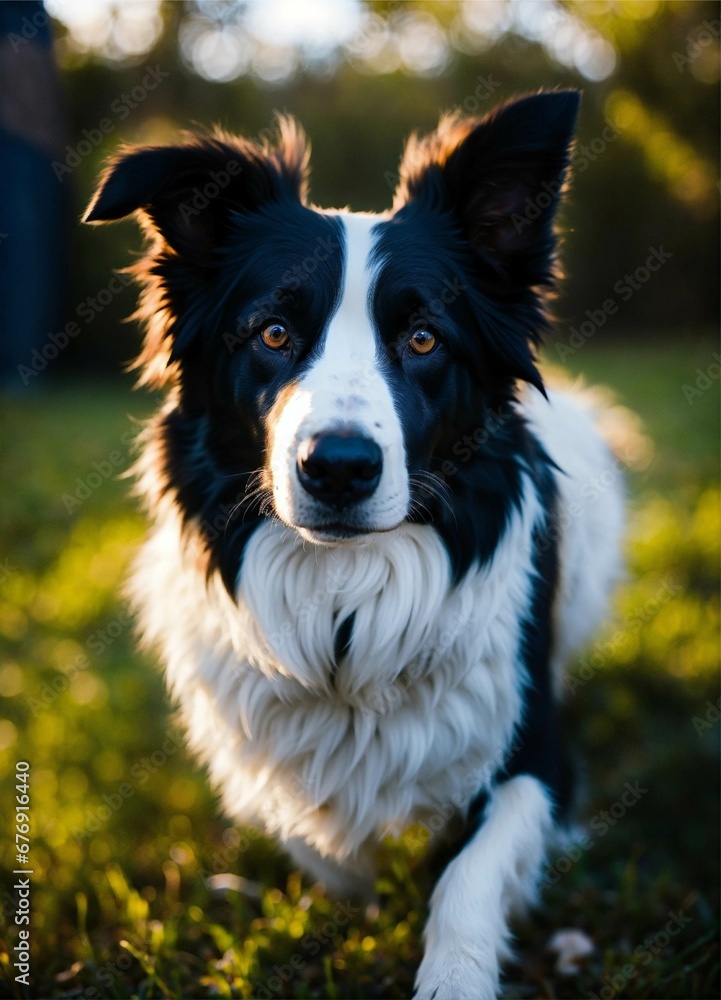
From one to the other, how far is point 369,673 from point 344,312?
1216 mm

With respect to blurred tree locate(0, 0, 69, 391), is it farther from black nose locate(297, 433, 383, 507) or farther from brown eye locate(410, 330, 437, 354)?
black nose locate(297, 433, 383, 507)

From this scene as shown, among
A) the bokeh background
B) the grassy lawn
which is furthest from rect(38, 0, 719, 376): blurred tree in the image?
the grassy lawn

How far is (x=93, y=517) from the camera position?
743 cm

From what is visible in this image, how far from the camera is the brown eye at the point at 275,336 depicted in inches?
107

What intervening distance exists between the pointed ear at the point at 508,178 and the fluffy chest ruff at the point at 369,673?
0.92 metres

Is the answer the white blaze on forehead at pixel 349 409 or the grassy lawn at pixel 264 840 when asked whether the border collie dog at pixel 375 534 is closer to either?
the white blaze on forehead at pixel 349 409

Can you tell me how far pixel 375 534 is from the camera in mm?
2492

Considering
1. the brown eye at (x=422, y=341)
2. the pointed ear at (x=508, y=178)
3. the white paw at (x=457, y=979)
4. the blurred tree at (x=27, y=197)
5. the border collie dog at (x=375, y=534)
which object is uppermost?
the pointed ear at (x=508, y=178)

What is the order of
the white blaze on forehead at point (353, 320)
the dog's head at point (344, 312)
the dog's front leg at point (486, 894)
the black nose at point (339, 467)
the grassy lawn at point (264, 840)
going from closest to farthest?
the black nose at point (339, 467) < the dog's front leg at point (486, 894) < the dog's head at point (344, 312) < the white blaze on forehead at point (353, 320) < the grassy lawn at point (264, 840)

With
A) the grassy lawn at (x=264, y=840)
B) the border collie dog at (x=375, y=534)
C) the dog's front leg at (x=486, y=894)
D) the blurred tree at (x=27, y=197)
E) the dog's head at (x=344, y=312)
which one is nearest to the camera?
the dog's front leg at (x=486, y=894)

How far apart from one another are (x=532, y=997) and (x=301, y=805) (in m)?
0.97

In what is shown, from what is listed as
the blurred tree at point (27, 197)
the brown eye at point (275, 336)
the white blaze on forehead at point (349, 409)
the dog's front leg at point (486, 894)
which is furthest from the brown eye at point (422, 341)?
the blurred tree at point (27, 197)

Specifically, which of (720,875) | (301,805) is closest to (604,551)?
(720,875)

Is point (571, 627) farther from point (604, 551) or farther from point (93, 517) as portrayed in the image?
point (93, 517)
